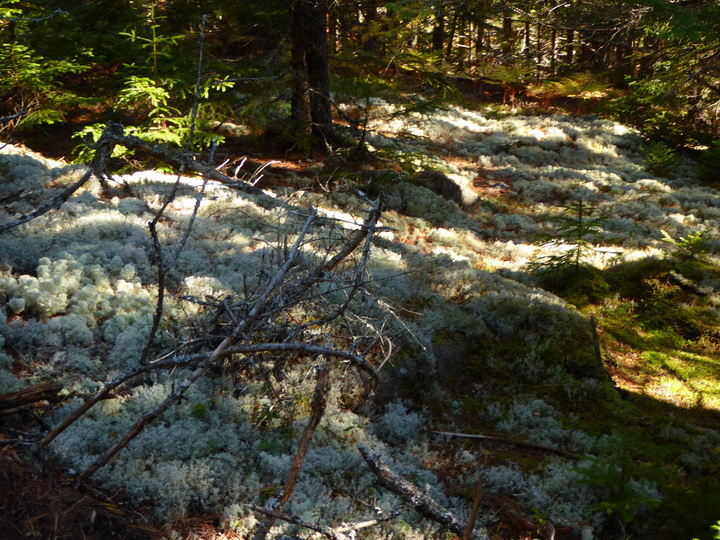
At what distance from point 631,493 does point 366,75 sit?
1026cm

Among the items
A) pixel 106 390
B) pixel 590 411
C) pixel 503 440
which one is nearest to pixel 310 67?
pixel 590 411

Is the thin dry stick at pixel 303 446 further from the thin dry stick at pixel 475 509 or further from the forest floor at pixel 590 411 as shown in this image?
the thin dry stick at pixel 475 509

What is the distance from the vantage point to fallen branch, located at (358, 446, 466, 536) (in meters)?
3.62

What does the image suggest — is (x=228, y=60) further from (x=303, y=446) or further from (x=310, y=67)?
(x=303, y=446)

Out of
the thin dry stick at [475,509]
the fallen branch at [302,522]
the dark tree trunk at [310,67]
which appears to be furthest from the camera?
the dark tree trunk at [310,67]

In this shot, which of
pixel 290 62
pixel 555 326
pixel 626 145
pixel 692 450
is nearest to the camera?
pixel 692 450

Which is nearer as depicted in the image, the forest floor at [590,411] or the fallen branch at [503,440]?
the forest floor at [590,411]

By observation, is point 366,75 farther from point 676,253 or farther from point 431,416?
point 431,416

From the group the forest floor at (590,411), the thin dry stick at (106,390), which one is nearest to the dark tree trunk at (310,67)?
the forest floor at (590,411)

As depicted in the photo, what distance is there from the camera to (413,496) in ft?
12.0

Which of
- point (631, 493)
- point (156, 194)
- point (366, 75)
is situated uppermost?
point (366, 75)

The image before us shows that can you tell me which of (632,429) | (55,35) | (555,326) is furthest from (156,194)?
(632,429)

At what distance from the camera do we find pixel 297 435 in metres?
4.52

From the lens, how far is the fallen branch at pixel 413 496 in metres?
3.62
